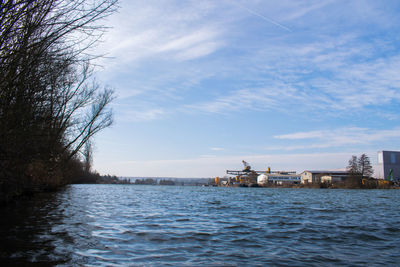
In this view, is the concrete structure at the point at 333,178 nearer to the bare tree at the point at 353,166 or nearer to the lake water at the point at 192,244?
the bare tree at the point at 353,166

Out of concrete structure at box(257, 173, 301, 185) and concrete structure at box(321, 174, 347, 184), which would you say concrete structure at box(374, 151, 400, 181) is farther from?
concrete structure at box(257, 173, 301, 185)

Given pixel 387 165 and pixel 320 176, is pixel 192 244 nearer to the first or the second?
pixel 320 176

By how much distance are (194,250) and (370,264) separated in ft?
12.6

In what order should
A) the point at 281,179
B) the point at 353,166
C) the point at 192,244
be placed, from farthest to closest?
1. the point at 281,179
2. the point at 353,166
3. the point at 192,244

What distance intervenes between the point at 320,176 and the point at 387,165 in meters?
20.8

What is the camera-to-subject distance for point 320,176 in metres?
104

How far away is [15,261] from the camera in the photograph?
17.7 ft

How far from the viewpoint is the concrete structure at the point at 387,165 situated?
310 feet

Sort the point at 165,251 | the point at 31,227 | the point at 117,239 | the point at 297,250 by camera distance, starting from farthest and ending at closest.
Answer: the point at 31,227 < the point at 117,239 < the point at 297,250 < the point at 165,251

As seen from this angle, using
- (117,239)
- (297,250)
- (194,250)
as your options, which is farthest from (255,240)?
(117,239)

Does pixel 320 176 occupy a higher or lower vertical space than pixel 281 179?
higher

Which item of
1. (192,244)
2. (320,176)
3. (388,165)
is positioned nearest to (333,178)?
(320,176)

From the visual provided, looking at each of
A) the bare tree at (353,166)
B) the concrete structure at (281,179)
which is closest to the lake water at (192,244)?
the bare tree at (353,166)

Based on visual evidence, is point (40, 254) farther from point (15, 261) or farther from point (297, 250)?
→ point (297, 250)
